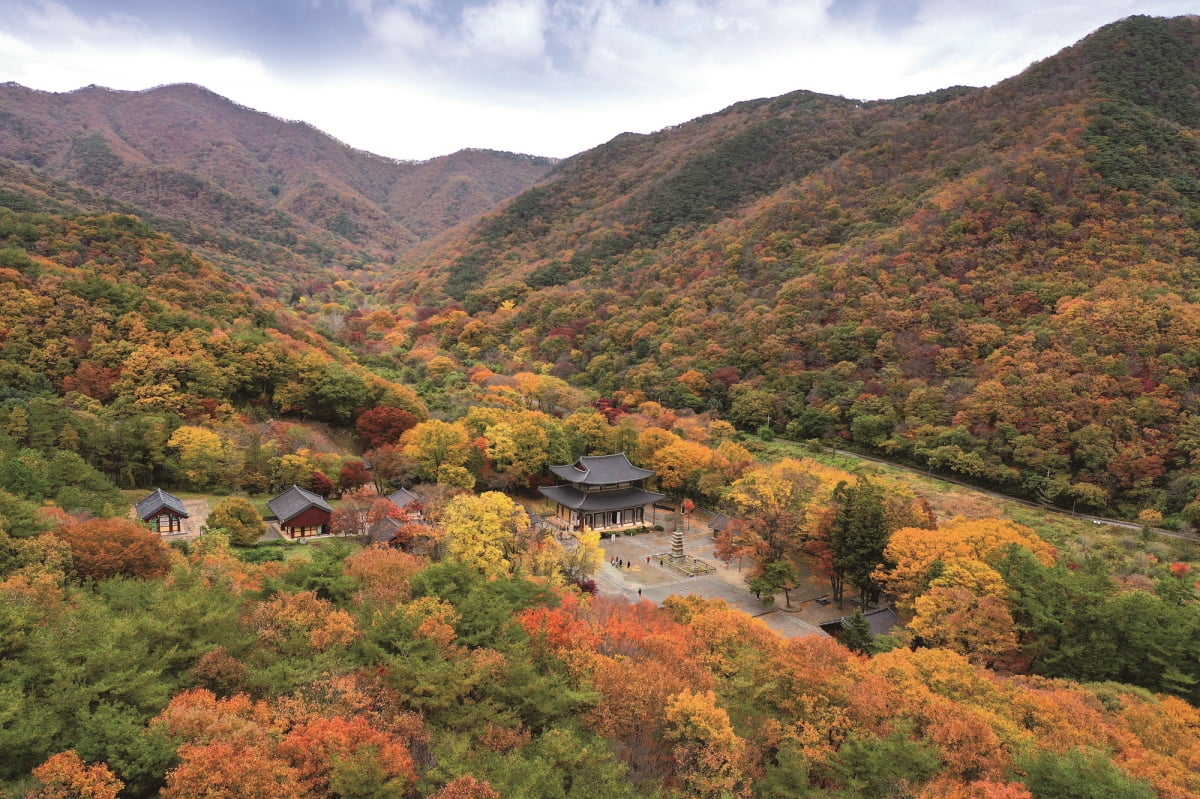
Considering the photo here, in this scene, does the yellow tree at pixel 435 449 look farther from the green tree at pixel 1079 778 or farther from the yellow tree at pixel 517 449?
the green tree at pixel 1079 778

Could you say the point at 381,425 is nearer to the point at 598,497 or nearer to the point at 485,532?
the point at 598,497

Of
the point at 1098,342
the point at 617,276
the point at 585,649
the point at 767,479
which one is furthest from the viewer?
the point at 617,276

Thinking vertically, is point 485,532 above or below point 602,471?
above

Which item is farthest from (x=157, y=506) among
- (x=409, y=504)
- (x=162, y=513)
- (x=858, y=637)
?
(x=858, y=637)

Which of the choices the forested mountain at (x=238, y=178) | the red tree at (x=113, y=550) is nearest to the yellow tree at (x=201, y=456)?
the red tree at (x=113, y=550)

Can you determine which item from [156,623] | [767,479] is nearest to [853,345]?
[767,479]

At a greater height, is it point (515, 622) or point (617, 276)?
point (617, 276)

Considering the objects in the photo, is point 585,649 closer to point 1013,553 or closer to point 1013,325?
point 1013,553
